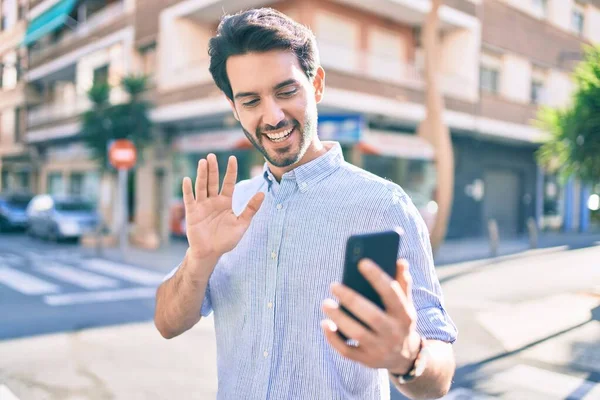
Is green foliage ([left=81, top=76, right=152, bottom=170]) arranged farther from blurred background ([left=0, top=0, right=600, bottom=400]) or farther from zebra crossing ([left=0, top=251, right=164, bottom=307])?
zebra crossing ([left=0, top=251, right=164, bottom=307])

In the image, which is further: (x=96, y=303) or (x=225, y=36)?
(x=96, y=303)

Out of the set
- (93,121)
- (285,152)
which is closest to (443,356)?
(285,152)

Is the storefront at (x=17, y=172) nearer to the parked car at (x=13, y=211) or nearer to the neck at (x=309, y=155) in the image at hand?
the parked car at (x=13, y=211)

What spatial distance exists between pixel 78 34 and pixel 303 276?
21245 millimetres

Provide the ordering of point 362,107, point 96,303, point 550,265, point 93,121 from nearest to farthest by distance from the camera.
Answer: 1. point 550,265
2. point 96,303
3. point 362,107
4. point 93,121

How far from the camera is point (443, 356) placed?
43.5 inches

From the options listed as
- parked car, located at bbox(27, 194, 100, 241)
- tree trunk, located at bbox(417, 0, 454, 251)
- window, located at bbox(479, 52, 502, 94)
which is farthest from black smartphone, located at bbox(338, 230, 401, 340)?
window, located at bbox(479, 52, 502, 94)

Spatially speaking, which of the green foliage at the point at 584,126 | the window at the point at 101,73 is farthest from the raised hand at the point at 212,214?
the window at the point at 101,73

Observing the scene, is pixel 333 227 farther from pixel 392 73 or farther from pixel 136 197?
pixel 136 197

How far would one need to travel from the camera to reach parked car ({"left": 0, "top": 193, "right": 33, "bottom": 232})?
18609mm

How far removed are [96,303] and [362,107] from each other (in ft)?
26.4

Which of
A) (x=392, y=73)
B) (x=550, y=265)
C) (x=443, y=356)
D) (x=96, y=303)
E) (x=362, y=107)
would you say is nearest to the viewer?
(x=443, y=356)

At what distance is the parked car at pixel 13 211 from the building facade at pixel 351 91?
2.63 metres

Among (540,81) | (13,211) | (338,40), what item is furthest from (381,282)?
(13,211)
